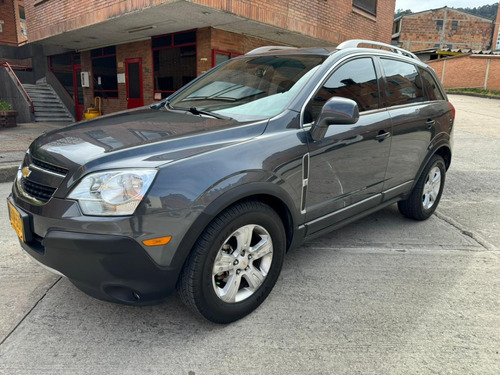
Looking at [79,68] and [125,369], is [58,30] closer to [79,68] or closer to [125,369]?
[79,68]

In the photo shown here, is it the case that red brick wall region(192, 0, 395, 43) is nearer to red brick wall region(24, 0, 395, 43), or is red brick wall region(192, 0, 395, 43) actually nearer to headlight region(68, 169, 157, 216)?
red brick wall region(24, 0, 395, 43)

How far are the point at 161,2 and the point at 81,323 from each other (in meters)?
6.83

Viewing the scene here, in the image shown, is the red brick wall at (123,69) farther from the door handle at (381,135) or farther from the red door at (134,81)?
the door handle at (381,135)

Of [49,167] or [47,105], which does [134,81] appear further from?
[49,167]

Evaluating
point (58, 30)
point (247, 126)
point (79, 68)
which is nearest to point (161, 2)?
Answer: point (58, 30)

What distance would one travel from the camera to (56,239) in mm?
2061

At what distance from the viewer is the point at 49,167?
231cm

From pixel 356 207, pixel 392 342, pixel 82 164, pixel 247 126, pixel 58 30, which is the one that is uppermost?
pixel 58 30

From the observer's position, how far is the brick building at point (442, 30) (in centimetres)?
5022

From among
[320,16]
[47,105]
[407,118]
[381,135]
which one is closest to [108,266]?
[381,135]

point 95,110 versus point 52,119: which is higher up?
point 95,110

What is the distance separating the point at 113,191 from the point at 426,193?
359cm

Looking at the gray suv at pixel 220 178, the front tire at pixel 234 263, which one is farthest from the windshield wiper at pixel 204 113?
the front tire at pixel 234 263

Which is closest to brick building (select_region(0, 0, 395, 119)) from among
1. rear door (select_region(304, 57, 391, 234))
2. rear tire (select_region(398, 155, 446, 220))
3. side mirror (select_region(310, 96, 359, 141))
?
rear door (select_region(304, 57, 391, 234))
